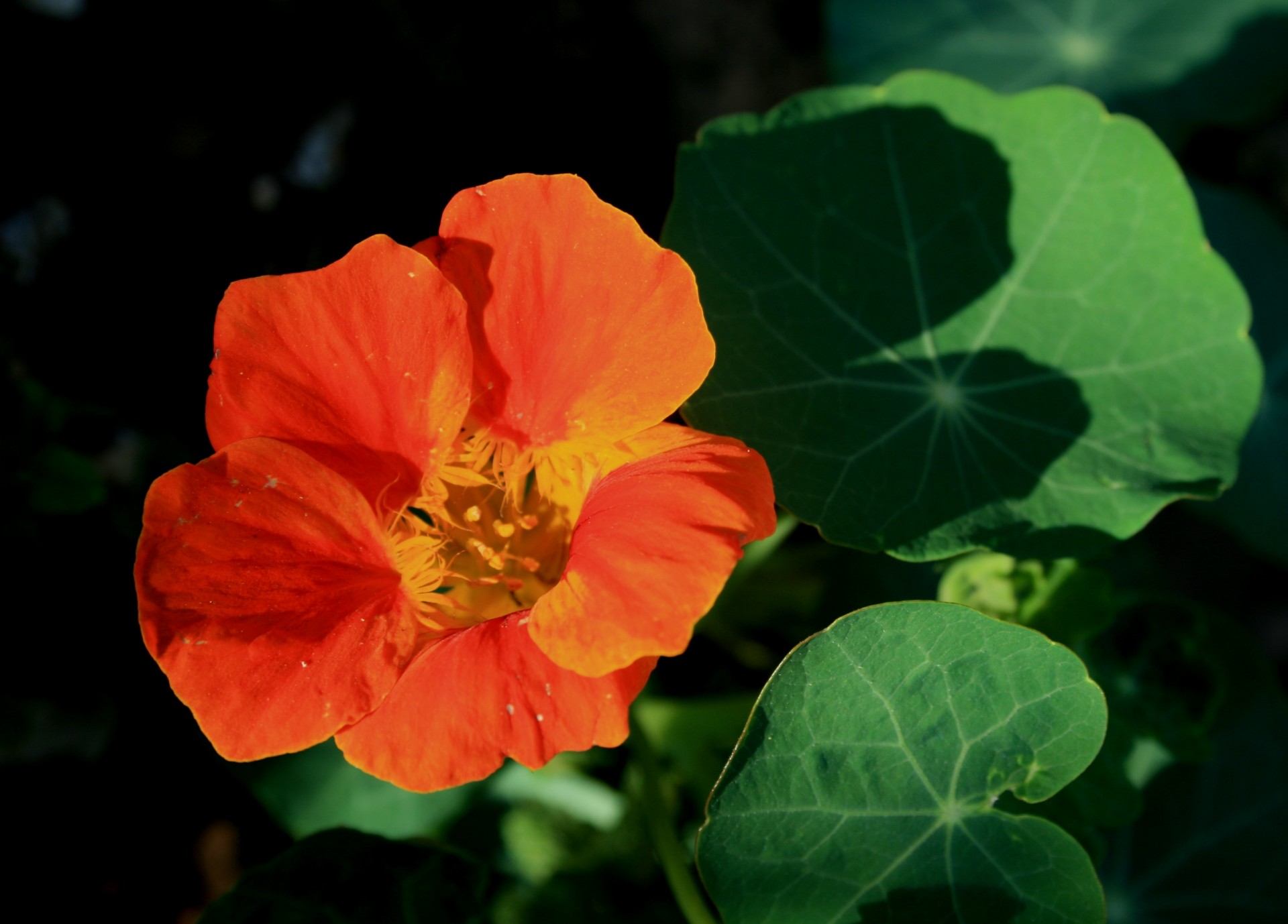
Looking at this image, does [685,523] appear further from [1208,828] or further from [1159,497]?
[1208,828]

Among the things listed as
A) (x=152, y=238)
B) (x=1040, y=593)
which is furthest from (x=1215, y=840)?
(x=152, y=238)

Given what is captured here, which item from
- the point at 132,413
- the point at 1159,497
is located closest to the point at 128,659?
the point at 132,413

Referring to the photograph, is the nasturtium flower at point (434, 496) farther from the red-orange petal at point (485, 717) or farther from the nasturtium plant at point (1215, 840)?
the nasturtium plant at point (1215, 840)

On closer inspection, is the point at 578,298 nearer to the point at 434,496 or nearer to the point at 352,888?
the point at 434,496

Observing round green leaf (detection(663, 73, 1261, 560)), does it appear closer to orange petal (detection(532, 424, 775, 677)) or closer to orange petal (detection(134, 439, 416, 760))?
orange petal (detection(532, 424, 775, 677))

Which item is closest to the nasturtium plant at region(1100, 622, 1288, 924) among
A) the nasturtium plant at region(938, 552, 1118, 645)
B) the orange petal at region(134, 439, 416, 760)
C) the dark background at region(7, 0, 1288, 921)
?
the dark background at region(7, 0, 1288, 921)
